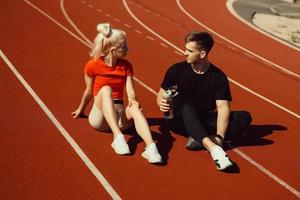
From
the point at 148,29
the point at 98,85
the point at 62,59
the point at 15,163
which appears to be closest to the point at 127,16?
the point at 148,29

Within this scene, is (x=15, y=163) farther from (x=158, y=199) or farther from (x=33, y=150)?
(x=158, y=199)

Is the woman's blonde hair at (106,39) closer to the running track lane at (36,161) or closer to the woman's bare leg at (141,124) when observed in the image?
the woman's bare leg at (141,124)

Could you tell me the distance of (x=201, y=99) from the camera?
6.46 meters

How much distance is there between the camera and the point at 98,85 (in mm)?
6379

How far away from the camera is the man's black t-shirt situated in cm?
634

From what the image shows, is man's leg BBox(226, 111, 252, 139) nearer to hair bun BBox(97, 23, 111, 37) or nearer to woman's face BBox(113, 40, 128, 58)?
woman's face BBox(113, 40, 128, 58)

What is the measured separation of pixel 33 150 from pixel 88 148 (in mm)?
726

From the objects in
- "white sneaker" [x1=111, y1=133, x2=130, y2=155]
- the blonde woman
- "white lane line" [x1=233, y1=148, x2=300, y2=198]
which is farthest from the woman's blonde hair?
Answer: "white lane line" [x1=233, y1=148, x2=300, y2=198]

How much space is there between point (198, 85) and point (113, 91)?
119 centimetres

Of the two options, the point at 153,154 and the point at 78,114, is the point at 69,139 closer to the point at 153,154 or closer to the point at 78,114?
the point at 78,114

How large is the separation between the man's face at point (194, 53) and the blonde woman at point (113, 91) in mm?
Result: 848

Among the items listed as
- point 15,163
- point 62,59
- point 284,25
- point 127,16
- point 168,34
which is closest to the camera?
point 15,163

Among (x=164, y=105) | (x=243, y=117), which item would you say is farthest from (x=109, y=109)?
(x=243, y=117)

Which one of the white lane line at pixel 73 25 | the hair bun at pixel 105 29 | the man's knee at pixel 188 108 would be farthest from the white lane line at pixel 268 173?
the white lane line at pixel 73 25
